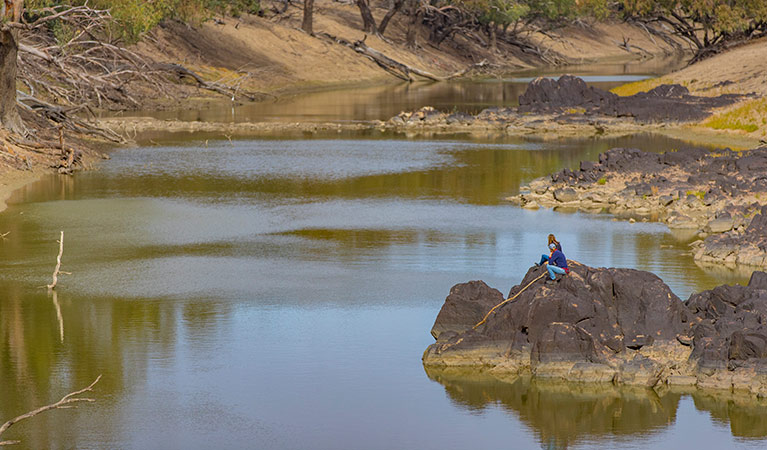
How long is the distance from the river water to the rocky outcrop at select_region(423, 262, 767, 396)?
34 centimetres

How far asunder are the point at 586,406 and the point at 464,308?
10.3 feet

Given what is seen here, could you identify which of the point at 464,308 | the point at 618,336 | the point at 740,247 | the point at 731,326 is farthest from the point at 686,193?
the point at 618,336

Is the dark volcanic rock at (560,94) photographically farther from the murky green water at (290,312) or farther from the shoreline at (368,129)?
the murky green water at (290,312)

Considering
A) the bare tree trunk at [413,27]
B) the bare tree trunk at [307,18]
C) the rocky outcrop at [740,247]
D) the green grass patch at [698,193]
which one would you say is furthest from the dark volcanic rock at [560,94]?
the bare tree trunk at [413,27]

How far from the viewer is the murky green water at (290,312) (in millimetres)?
14211

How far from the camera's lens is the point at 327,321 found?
1870 centimetres

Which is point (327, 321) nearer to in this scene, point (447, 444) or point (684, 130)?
point (447, 444)

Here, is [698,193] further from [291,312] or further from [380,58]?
[380,58]

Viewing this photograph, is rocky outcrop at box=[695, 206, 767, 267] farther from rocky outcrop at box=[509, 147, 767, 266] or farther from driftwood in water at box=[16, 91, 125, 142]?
driftwood in water at box=[16, 91, 125, 142]

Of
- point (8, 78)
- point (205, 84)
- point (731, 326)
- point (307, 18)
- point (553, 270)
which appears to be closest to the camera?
point (731, 326)

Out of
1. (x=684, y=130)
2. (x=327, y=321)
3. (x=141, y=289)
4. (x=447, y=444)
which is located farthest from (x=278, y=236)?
(x=684, y=130)

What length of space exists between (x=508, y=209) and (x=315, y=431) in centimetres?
1713

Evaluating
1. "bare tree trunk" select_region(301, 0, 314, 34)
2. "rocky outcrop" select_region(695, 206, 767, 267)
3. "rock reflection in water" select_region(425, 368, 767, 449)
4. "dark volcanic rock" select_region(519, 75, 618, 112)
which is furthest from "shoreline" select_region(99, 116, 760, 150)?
"rock reflection in water" select_region(425, 368, 767, 449)

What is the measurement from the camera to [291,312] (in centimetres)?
1930
